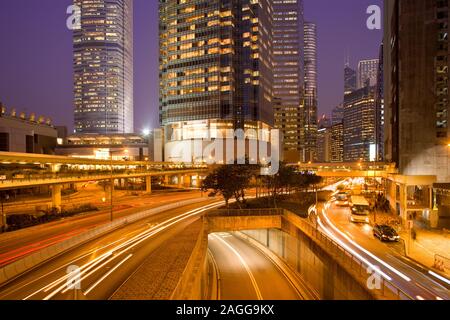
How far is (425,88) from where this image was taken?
53562mm

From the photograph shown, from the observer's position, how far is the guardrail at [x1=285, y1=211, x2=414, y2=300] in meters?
14.6

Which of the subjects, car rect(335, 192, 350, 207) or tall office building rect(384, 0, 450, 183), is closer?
tall office building rect(384, 0, 450, 183)

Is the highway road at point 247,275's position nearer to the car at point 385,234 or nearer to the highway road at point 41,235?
the car at point 385,234

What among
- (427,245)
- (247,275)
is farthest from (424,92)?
(247,275)

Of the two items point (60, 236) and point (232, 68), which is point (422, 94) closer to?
point (60, 236)

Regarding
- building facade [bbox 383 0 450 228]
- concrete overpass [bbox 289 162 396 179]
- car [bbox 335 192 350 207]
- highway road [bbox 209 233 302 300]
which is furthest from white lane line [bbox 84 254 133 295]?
concrete overpass [bbox 289 162 396 179]

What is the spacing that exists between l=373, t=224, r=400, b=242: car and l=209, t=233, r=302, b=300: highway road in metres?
9.61

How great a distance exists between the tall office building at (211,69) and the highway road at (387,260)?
85437mm

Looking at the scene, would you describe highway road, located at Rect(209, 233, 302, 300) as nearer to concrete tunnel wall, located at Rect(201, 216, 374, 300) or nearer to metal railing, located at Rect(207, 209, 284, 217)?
concrete tunnel wall, located at Rect(201, 216, 374, 300)

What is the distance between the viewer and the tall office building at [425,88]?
5219 centimetres

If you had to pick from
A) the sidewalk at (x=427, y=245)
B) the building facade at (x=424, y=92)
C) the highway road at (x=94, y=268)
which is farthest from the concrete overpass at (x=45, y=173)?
the building facade at (x=424, y=92)

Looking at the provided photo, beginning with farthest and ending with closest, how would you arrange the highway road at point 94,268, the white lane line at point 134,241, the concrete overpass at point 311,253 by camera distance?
the concrete overpass at point 311,253
the white lane line at point 134,241
the highway road at point 94,268
